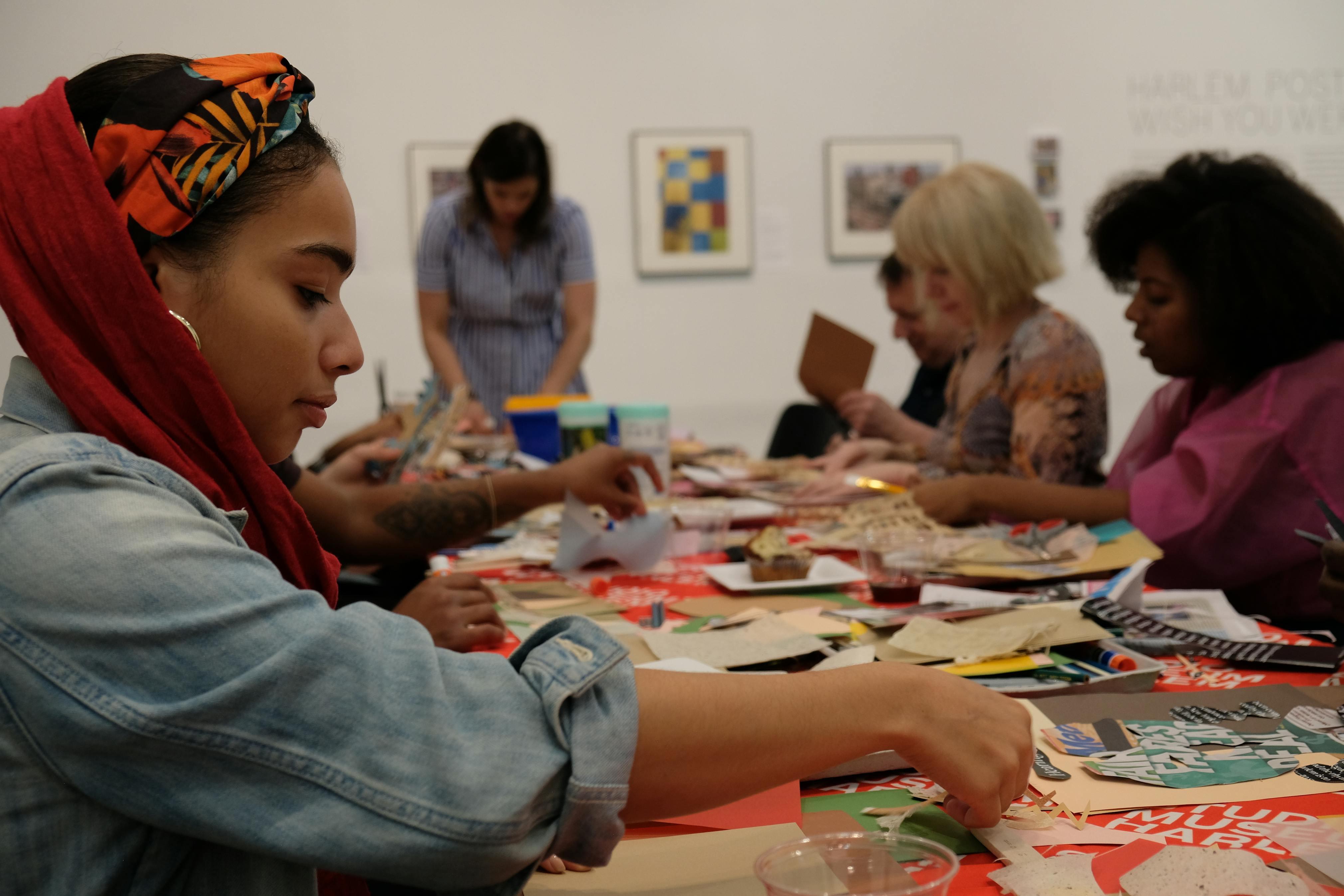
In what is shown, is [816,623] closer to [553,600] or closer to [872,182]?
[553,600]

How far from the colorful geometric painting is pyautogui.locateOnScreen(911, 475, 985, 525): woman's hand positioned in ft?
11.5

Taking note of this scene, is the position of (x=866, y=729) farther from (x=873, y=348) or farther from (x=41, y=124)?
(x=873, y=348)

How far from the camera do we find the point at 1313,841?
0.74 meters

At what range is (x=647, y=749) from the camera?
680 millimetres

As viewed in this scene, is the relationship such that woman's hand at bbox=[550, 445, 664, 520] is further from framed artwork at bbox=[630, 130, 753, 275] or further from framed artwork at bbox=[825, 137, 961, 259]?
framed artwork at bbox=[825, 137, 961, 259]

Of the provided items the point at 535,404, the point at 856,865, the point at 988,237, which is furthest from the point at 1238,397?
the point at 535,404

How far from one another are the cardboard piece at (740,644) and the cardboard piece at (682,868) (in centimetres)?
32

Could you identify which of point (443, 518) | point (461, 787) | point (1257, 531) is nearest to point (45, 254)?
point (461, 787)

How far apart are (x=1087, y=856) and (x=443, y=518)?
4.49ft

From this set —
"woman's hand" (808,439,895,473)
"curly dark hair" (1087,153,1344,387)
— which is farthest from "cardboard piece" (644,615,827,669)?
"woman's hand" (808,439,895,473)

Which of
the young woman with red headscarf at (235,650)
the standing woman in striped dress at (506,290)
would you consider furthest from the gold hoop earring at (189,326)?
the standing woman in striped dress at (506,290)

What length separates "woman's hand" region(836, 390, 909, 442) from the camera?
10.2 feet

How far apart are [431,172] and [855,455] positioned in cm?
310

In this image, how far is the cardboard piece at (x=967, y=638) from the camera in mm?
1105
